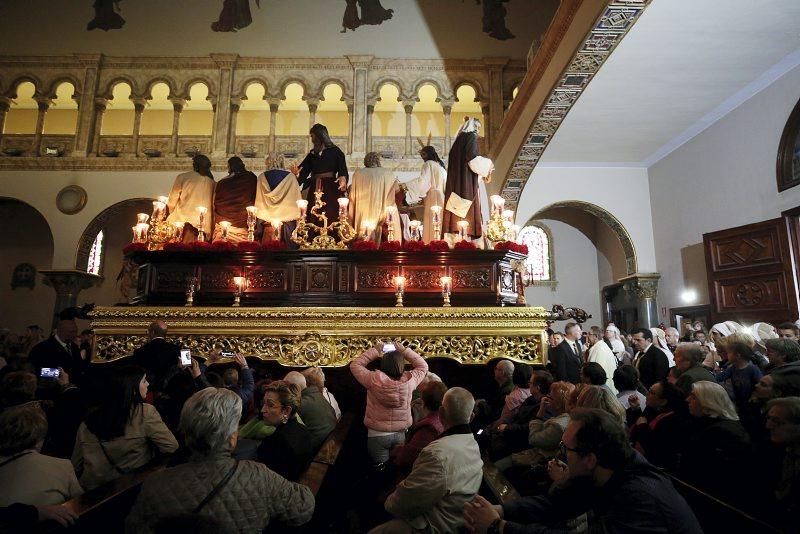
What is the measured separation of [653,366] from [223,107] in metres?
14.0

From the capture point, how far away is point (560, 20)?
8312mm

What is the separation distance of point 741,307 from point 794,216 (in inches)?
75.3

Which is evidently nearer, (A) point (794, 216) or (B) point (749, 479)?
(B) point (749, 479)

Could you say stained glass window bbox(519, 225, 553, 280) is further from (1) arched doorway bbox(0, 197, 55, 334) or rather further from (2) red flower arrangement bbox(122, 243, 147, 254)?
(1) arched doorway bbox(0, 197, 55, 334)

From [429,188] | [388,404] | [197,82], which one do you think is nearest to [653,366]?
[388,404]

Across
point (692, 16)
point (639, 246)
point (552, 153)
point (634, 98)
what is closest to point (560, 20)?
point (692, 16)

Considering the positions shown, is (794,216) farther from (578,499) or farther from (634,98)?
(578,499)

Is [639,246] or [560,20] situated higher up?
[560,20]

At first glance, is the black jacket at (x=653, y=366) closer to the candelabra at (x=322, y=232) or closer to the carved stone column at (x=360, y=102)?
the candelabra at (x=322, y=232)

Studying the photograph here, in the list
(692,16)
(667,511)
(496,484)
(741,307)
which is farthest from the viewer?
(741,307)

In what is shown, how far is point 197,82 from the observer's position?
15.2 metres

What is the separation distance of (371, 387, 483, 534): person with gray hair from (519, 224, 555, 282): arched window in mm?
15042

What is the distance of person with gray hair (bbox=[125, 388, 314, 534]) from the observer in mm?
1698

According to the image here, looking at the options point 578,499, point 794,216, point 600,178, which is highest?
point 600,178
